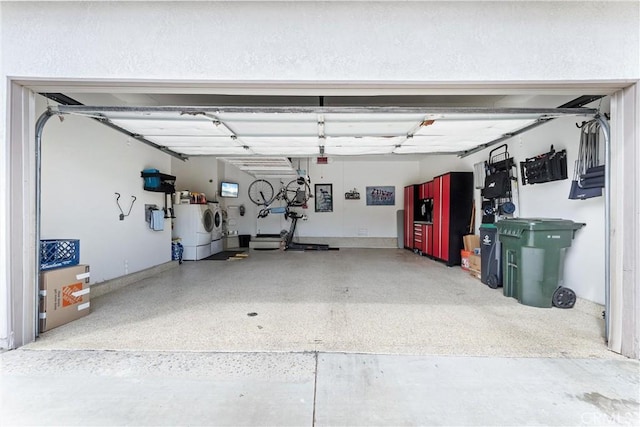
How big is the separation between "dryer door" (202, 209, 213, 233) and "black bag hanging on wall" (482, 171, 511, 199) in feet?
19.4

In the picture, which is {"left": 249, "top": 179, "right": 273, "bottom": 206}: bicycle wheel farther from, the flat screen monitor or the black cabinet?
the black cabinet

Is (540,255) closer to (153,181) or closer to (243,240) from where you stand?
(153,181)

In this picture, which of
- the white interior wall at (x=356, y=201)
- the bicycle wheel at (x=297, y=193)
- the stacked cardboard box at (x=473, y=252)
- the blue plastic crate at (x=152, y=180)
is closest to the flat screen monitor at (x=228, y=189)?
the bicycle wheel at (x=297, y=193)

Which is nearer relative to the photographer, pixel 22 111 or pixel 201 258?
pixel 22 111

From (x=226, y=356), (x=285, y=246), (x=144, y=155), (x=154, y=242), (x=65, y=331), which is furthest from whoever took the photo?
(x=285, y=246)

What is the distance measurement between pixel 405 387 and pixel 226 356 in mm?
1299

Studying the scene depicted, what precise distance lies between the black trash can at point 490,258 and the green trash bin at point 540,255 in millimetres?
565

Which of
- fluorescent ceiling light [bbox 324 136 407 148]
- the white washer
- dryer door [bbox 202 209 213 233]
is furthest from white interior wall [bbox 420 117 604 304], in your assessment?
the white washer

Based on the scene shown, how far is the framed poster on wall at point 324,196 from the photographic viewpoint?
29.7 feet

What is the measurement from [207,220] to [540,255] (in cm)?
637

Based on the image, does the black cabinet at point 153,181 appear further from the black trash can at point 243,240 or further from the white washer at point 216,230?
the black trash can at point 243,240

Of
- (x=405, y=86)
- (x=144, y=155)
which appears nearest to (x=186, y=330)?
(x=405, y=86)

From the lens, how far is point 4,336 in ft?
7.07

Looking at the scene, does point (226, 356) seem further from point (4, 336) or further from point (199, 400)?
point (4, 336)
